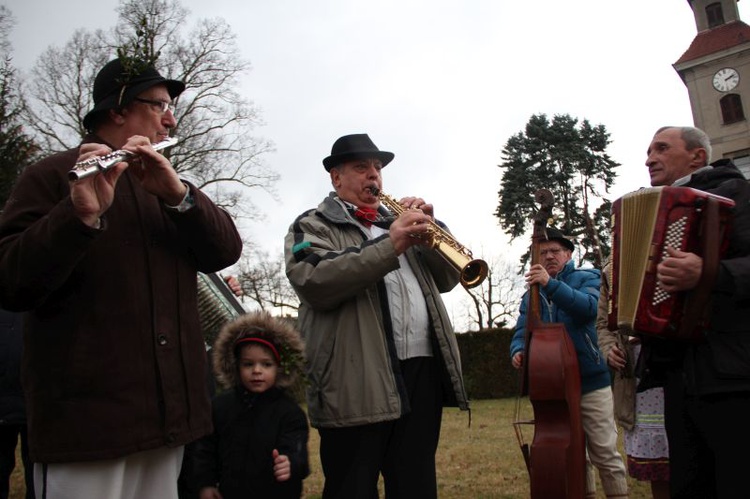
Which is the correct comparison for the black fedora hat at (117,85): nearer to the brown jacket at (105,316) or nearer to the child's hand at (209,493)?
the brown jacket at (105,316)

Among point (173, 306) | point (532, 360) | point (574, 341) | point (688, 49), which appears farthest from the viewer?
point (688, 49)

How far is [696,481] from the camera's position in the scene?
10.2 ft

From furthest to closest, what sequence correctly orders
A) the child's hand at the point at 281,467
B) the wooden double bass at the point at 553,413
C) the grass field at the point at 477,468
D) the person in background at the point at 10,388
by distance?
the grass field at the point at 477,468
the person in background at the point at 10,388
the wooden double bass at the point at 553,413
the child's hand at the point at 281,467

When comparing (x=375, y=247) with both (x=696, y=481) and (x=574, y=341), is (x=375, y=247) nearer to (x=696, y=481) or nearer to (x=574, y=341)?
(x=696, y=481)

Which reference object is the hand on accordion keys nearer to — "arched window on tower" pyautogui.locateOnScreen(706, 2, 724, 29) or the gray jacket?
the gray jacket

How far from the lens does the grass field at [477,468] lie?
616 centimetres

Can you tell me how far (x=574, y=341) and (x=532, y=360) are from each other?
99cm

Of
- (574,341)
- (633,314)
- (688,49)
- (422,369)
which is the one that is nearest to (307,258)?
(422,369)

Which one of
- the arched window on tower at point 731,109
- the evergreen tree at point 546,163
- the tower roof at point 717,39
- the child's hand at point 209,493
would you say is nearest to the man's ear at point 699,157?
the child's hand at point 209,493

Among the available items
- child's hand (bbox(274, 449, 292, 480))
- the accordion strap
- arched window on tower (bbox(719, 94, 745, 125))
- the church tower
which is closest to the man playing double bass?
the accordion strap

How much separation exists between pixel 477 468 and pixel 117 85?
21.4 ft

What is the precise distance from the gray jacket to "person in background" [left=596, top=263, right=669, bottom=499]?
5.95 ft

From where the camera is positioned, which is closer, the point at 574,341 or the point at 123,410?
the point at 123,410

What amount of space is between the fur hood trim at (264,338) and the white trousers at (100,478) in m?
1.49
